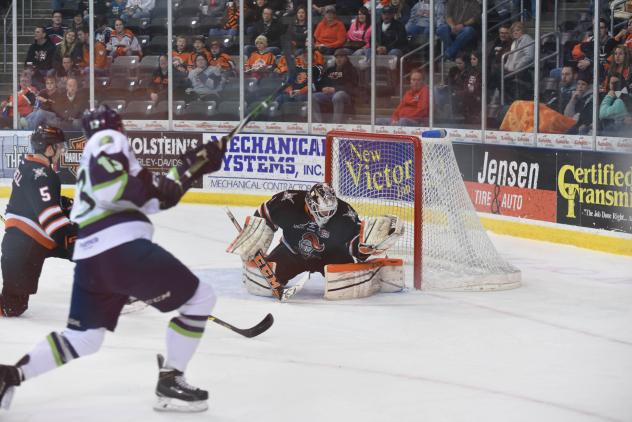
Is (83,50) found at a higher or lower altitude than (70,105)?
higher

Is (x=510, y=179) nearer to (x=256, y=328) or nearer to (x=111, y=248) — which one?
(x=256, y=328)

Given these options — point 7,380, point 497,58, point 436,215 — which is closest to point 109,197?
point 7,380

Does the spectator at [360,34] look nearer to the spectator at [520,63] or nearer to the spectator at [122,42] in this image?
the spectator at [520,63]

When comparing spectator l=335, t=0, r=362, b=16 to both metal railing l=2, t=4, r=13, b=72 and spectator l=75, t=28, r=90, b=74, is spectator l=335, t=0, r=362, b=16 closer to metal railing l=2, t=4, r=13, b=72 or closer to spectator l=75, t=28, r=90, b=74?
spectator l=75, t=28, r=90, b=74

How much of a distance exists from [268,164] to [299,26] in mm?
1416

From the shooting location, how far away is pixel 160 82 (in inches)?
485

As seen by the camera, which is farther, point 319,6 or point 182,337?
point 319,6

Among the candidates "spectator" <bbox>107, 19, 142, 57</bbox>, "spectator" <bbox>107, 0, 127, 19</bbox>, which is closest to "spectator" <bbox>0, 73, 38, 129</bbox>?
"spectator" <bbox>107, 19, 142, 57</bbox>

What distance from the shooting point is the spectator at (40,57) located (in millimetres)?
12578

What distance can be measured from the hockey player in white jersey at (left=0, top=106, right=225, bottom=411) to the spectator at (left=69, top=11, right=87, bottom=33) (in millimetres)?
8515

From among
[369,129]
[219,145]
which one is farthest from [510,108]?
[219,145]

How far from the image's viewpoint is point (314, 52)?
38.3 feet

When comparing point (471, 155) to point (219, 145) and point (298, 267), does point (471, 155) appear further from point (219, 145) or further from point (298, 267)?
point (219, 145)

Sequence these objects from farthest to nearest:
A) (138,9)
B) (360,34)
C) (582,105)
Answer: (138,9), (360,34), (582,105)
